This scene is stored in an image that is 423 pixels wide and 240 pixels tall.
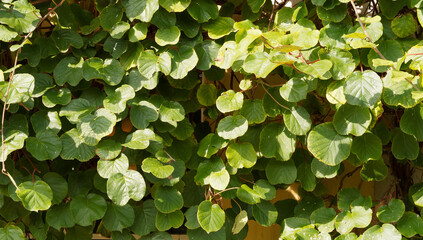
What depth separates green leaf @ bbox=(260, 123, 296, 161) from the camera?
4.43ft

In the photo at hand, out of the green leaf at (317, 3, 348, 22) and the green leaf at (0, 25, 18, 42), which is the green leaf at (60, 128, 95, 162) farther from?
the green leaf at (317, 3, 348, 22)

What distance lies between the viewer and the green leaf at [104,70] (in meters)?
1.35

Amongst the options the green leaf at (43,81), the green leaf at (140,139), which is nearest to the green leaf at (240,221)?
the green leaf at (140,139)

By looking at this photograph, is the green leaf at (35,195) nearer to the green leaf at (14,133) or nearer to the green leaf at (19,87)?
the green leaf at (14,133)

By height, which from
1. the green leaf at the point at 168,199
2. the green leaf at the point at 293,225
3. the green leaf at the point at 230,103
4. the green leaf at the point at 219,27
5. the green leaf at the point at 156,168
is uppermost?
the green leaf at the point at 219,27

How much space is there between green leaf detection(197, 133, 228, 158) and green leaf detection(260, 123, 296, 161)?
11 centimetres

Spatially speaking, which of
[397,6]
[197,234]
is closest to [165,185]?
[197,234]

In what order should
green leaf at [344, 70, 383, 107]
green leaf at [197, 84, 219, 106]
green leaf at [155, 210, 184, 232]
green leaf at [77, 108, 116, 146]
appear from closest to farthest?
green leaf at [344, 70, 383, 107]
green leaf at [77, 108, 116, 146]
green leaf at [155, 210, 184, 232]
green leaf at [197, 84, 219, 106]

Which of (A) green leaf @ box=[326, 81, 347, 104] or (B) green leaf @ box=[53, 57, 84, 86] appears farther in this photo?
(B) green leaf @ box=[53, 57, 84, 86]

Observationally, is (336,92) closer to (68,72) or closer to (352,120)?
(352,120)

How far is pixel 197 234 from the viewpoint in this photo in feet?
4.59

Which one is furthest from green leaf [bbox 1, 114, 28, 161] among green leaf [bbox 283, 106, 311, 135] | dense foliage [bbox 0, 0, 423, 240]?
green leaf [bbox 283, 106, 311, 135]

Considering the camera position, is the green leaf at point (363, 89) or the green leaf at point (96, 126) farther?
the green leaf at point (96, 126)

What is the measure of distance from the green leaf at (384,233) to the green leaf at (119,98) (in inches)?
27.9
